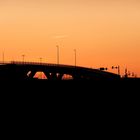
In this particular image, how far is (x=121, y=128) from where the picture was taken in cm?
3034

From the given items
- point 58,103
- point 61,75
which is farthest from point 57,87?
point 61,75

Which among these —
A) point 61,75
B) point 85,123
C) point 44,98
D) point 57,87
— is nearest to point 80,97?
point 44,98

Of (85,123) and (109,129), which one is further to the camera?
(85,123)

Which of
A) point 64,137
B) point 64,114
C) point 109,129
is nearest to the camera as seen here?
point 64,137

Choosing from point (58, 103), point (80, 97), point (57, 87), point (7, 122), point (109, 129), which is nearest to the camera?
point (109, 129)

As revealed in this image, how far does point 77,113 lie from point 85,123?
447cm

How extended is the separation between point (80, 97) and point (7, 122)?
1455 centimetres

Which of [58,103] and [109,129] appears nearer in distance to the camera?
[109,129]

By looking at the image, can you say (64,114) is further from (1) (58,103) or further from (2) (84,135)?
(2) (84,135)

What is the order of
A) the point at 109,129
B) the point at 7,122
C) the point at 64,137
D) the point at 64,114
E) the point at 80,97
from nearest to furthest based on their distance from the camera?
the point at 64,137, the point at 109,129, the point at 7,122, the point at 64,114, the point at 80,97

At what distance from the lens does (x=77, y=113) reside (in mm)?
36906

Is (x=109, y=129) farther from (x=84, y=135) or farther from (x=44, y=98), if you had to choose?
(x=44, y=98)

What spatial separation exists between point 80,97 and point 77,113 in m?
9.00

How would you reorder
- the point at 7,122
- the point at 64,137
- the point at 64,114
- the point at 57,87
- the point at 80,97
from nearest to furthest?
the point at 64,137
the point at 7,122
the point at 64,114
the point at 80,97
the point at 57,87
